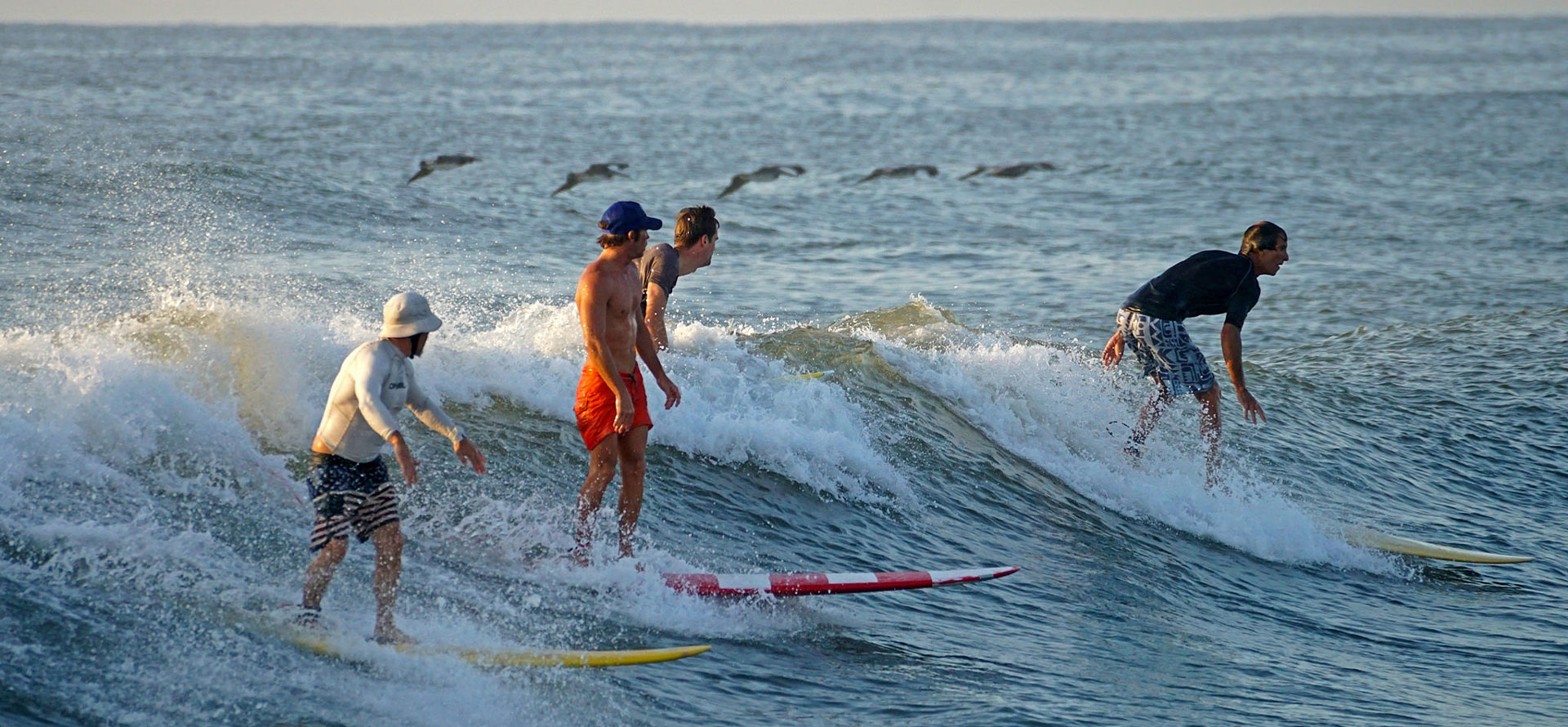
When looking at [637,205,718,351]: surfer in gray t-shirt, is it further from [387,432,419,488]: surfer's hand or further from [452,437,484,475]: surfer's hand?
[387,432,419,488]: surfer's hand

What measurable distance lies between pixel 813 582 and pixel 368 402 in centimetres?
233

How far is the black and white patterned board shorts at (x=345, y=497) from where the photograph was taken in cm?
486

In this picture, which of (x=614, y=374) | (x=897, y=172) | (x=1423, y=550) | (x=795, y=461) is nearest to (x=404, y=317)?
(x=614, y=374)

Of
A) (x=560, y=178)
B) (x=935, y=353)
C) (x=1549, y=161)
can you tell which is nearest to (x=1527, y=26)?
(x=1549, y=161)

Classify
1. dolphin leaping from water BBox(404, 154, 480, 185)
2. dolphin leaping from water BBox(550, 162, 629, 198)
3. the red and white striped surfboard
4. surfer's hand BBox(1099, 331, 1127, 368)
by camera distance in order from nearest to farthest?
the red and white striped surfboard → surfer's hand BBox(1099, 331, 1127, 368) → dolphin leaping from water BBox(404, 154, 480, 185) → dolphin leaping from water BBox(550, 162, 629, 198)

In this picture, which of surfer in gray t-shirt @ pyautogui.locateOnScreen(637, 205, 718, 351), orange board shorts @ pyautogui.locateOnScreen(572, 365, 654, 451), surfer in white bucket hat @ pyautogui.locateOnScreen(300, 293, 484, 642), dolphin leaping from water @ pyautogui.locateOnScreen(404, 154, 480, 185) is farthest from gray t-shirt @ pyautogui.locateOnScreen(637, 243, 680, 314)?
dolphin leaping from water @ pyautogui.locateOnScreen(404, 154, 480, 185)

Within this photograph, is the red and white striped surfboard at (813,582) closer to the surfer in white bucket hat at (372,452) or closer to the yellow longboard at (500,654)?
the yellow longboard at (500,654)

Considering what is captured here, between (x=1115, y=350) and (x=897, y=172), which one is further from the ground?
(x=897, y=172)

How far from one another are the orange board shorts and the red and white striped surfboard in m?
0.74

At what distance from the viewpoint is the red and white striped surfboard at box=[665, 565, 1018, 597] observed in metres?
6.01

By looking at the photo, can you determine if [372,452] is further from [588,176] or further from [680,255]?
[588,176]

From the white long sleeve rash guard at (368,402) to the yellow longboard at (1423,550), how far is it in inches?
239

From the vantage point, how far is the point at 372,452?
487cm

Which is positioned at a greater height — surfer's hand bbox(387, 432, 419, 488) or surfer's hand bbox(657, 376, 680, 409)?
surfer's hand bbox(657, 376, 680, 409)
